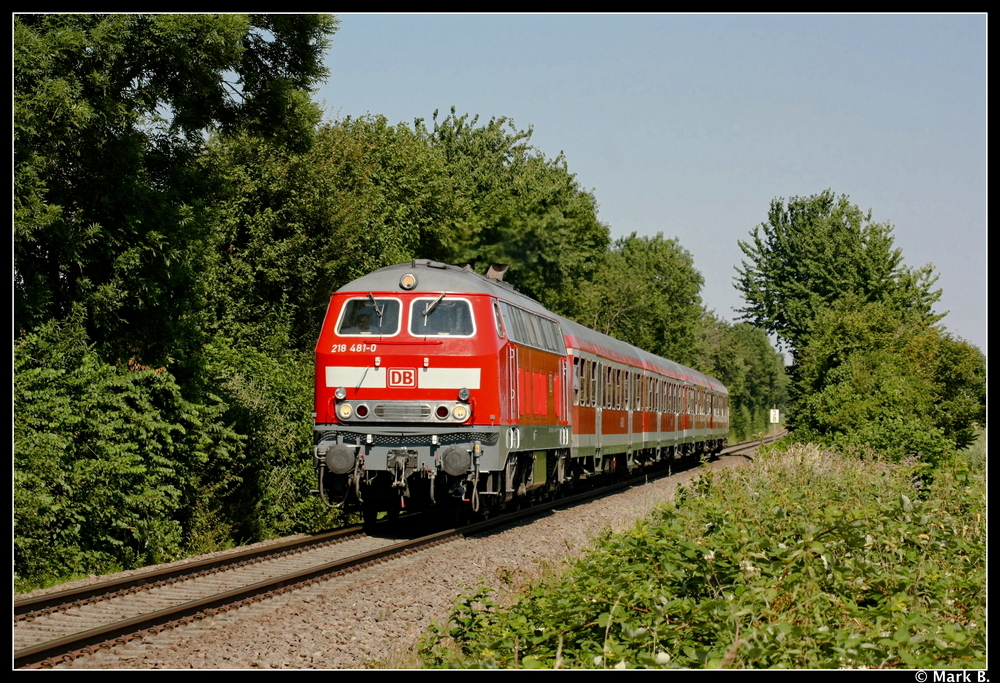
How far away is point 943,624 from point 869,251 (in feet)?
136

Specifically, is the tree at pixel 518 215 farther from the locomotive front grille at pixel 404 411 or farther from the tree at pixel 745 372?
the locomotive front grille at pixel 404 411

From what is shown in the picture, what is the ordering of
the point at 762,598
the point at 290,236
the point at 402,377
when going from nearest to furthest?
the point at 762,598, the point at 402,377, the point at 290,236

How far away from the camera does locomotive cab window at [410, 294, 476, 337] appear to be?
14.6 m

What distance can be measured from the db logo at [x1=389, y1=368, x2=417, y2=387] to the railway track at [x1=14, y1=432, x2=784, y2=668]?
2200 millimetres

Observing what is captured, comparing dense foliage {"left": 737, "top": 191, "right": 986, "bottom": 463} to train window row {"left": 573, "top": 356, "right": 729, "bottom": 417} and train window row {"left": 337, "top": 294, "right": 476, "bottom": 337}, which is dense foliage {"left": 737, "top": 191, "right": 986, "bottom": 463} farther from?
train window row {"left": 337, "top": 294, "right": 476, "bottom": 337}

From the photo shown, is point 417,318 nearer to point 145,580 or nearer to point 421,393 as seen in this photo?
point 421,393

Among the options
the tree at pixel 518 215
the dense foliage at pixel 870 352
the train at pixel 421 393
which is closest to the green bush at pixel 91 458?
the train at pixel 421 393

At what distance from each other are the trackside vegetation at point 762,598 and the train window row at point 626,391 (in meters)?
10.4

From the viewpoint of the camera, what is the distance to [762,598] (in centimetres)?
708

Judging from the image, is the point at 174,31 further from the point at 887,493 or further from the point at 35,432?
the point at 887,493

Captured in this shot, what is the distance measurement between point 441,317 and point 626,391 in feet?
38.4

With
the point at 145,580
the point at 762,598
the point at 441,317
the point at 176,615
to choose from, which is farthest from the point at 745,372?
the point at 762,598

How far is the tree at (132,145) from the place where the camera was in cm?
1280

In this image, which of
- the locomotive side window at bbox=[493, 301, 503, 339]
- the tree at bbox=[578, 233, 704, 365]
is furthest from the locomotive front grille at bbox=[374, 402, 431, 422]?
the tree at bbox=[578, 233, 704, 365]
